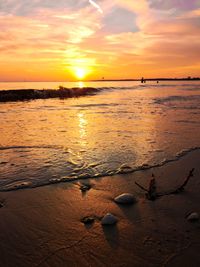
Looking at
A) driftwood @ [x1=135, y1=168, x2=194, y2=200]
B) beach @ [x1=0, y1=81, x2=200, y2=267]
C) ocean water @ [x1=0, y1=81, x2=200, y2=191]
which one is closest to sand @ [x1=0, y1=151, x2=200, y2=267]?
beach @ [x1=0, y1=81, x2=200, y2=267]

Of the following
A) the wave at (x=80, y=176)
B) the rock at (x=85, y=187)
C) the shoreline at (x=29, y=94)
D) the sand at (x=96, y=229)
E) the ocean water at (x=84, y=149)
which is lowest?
the sand at (x=96, y=229)

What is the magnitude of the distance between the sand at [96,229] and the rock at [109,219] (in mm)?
80

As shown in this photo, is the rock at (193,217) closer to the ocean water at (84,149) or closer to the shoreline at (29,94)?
the ocean water at (84,149)

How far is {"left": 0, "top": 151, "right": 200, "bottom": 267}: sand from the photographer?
3639 mm

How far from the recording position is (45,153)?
8805 millimetres

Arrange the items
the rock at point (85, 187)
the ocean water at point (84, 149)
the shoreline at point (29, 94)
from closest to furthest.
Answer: the rock at point (85, 187) → the ocean water at point (84, 149) → the shoreline at point (29, 94)

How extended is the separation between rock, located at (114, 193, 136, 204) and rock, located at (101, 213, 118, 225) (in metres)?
0.69

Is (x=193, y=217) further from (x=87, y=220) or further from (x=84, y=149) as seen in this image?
(x=84, y=149)

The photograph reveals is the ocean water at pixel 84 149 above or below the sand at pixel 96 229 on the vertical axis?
above

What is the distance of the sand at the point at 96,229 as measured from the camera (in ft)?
11.9

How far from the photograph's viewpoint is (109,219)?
4.52 metres

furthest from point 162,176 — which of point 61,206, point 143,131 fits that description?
point 143,131

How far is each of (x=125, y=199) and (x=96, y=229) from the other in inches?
43.2

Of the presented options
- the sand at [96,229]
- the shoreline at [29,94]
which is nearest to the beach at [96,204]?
the sand at [96,229]
